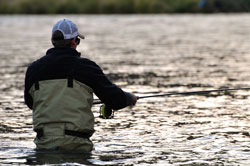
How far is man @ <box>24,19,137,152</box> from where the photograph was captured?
20.7ft

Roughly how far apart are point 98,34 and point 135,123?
20.2 meters

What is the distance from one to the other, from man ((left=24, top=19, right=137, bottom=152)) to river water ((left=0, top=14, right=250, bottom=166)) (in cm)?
27

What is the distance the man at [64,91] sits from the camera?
6297mm

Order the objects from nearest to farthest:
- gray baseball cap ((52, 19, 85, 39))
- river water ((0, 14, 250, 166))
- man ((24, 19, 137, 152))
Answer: man ((24, 19, 137, 152)) < gray baseball cap ((52, 19, 85, 39)) < river water ((0, 14, 250, 166))

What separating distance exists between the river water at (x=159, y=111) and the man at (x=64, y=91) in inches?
10.8

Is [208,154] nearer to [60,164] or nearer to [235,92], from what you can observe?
[60,164]

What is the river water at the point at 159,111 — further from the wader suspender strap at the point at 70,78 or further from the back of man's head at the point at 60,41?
the back of man's head at the point at 60,41

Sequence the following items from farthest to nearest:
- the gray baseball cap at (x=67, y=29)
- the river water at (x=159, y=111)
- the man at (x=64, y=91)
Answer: the river water at (x=159, y=111)
the gray baseball cap at (x=67, y=29)
the man at (x=64, y=91)

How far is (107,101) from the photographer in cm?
652

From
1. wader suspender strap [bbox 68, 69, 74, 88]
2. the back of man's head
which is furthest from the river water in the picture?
the back of man's head

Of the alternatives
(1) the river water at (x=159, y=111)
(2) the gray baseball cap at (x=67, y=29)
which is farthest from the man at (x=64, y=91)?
(1) the river water at (x=159, y=111)

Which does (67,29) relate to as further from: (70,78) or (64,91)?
(64,91)

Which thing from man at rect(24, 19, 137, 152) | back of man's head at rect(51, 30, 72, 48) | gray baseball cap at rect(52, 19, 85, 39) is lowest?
man at rect(24, 19, 137, 152)

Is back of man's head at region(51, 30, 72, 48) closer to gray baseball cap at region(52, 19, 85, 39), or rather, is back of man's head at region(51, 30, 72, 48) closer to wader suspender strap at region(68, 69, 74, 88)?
gray baseball cap at region(52, 19, 85, 39)
